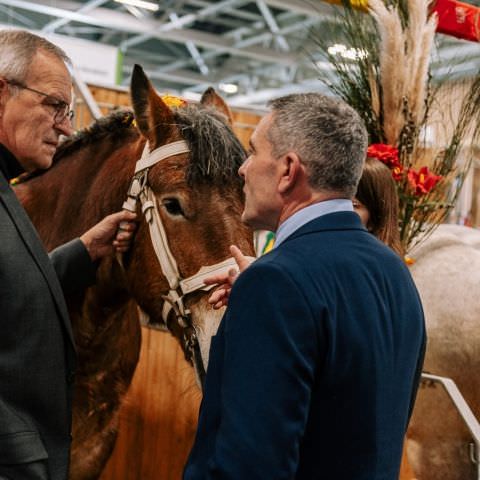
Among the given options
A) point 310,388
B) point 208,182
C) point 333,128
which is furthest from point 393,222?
point 310,388

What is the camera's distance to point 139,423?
3148mm

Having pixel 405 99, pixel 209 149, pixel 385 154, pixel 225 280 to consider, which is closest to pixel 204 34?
pixel 405 99

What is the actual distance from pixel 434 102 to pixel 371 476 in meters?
1.88

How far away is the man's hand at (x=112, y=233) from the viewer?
6.39ft

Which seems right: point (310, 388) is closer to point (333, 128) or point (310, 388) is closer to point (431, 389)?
point (333, 128)

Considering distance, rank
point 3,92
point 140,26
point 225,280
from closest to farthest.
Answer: point 3,92, point 225,280, point 140,26

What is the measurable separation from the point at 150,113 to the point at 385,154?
2.75 ft

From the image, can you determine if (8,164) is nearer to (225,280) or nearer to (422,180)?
(225,280)

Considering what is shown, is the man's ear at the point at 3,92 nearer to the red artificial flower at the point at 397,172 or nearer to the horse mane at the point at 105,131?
the horse mane at the point at 105,131

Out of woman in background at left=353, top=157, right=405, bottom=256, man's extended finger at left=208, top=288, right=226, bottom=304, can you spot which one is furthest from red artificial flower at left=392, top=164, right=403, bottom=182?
man's extended finger at left=208, top=288, right=226, bottom=304

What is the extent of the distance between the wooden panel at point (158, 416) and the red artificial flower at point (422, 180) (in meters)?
1.37

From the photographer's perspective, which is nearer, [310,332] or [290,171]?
[310,332]

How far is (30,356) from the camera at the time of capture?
136 cm

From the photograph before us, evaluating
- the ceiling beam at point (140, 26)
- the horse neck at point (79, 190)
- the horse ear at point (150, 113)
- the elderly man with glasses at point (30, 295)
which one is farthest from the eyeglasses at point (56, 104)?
the ceiling beam at point (140, 26)
